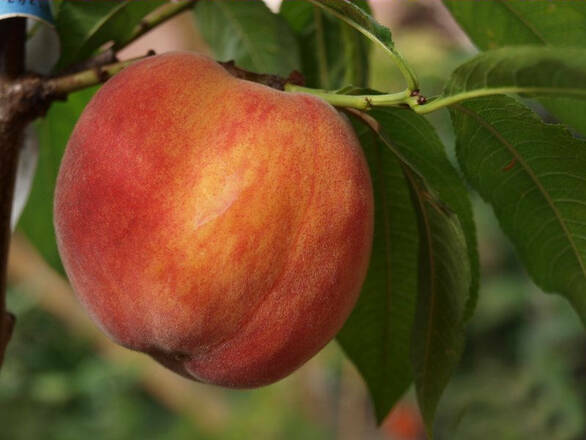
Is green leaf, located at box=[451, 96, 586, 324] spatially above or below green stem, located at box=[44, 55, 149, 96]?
below

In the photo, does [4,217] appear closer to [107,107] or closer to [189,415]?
[107,107]

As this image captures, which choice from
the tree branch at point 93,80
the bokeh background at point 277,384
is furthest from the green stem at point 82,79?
the bokeh background at point 277,384

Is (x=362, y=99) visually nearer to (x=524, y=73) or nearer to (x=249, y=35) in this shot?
(x=524, y=73)

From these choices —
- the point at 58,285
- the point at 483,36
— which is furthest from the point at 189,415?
Answer: the point at 483,36

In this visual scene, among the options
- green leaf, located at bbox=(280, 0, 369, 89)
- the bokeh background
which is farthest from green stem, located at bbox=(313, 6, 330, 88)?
the bokeh background

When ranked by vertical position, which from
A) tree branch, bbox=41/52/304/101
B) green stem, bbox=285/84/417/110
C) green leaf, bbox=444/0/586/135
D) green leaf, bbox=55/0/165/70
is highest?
green leaf, bbox=55/0/165/70

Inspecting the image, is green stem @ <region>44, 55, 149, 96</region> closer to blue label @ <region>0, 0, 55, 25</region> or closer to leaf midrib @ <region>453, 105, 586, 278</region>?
blue label @ <region>0, 0, 55, 25</region>
